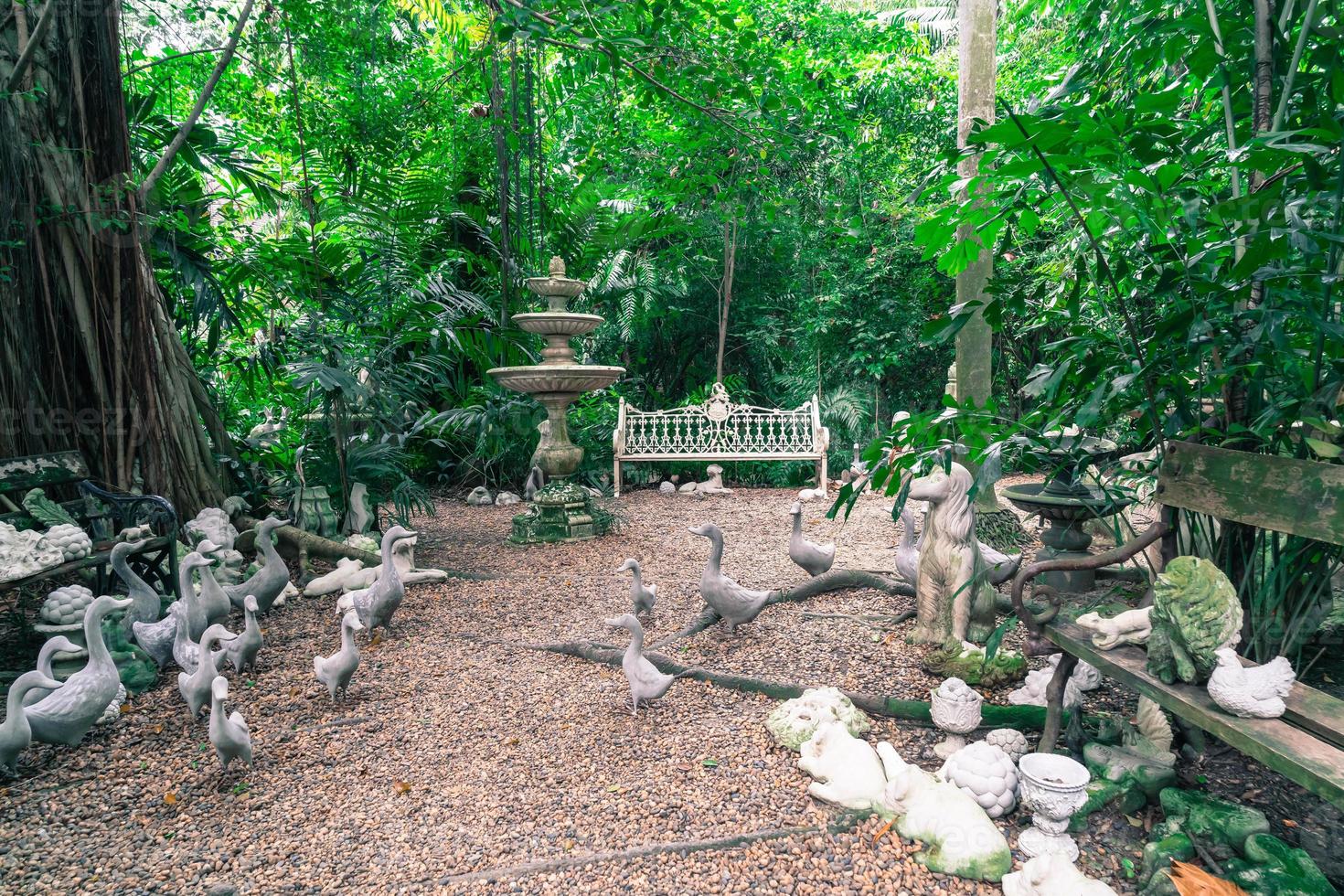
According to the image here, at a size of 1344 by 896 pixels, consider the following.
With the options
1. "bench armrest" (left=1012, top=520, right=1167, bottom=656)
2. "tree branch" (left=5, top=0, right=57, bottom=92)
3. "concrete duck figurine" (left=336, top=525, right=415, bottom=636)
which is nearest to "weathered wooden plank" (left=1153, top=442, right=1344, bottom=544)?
"bench armrest" (left=1012, top=520, right=1167, bottom=656)

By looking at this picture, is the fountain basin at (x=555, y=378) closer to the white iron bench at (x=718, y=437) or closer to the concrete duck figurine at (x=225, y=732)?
the white iron bench at (x=718, y=437)

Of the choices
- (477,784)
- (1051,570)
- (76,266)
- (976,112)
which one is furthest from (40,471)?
(976,112)

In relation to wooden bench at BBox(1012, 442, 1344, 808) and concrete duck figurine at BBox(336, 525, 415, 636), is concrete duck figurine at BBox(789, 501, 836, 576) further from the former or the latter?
concrete duck figurine at BBox(336, 525, 415, 636)

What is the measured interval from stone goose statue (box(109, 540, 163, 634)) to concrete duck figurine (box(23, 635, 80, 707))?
21.2 inches

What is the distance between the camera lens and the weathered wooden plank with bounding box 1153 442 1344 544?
1.59 metres

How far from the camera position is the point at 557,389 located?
565cm

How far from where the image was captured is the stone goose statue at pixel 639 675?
2713 millimetres

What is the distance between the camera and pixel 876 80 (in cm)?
866

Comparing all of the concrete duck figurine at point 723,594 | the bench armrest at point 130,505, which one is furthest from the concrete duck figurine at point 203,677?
the concrete duck figurine at point 723,594

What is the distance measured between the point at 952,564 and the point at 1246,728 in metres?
1.26

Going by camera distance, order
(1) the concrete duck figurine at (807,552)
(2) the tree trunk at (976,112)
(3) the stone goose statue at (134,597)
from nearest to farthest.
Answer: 1. (3) the stone goose statue at (134,597)
2. (1) the concrete duck figurine at (807,552)
3. (2) the tree trunk at (976,112)

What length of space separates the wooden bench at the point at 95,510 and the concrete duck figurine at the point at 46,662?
758 millimetres

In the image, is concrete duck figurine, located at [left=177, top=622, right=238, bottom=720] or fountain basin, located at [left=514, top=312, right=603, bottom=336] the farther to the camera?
fountain basin, located at [left=514, top=312, right=603, bottom=336]

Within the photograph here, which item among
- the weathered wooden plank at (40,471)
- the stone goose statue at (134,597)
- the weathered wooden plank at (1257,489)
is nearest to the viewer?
the weathered wooden plank at (1257,489)
